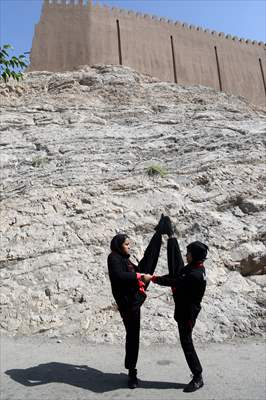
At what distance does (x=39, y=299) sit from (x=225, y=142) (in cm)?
631

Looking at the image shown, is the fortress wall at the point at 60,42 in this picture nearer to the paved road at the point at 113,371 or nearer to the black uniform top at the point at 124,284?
the paved road at the point at 113,371

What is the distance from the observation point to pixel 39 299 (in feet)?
20.1

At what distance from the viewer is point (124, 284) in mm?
3783

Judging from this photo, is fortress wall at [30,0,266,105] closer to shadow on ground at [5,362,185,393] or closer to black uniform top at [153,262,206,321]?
shadow on ground at [5,362,185,393]

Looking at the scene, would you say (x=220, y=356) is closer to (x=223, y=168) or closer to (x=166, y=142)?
(x=223, y=168)

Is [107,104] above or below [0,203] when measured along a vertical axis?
above

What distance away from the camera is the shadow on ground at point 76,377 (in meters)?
3.82

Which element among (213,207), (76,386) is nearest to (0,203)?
(213,207)

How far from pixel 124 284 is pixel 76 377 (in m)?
1.16

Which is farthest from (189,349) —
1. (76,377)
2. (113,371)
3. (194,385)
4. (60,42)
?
(60,42)

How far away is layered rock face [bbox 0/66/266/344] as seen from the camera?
19.4ft

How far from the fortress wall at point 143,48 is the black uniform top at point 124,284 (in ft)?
42.2

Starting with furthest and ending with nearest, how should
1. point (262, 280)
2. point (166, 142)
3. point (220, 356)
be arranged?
1. point (166, 142)
2. point (262, 280)
3. point (220, 356)

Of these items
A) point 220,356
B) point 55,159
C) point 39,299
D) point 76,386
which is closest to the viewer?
point 76,386
